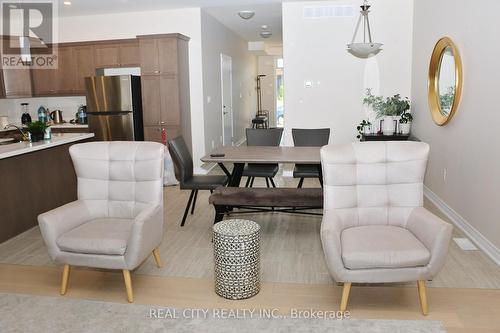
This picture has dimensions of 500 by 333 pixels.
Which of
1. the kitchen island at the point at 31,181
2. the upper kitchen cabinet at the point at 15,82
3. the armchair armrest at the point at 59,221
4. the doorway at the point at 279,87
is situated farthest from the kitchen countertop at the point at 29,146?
the doorway at the point at 279,87

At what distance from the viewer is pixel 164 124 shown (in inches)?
266

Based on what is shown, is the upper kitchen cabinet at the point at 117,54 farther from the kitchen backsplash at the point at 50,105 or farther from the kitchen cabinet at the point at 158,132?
the kitchen cabinet at the point at 158,132

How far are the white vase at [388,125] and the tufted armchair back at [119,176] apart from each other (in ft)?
12.1

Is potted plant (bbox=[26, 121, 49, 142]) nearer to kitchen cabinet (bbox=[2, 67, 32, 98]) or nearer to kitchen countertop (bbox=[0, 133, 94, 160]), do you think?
kitchen countertop (bbox=[0, 133, 94, 160])

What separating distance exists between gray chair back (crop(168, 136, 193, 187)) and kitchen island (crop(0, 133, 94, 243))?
1.30 meters

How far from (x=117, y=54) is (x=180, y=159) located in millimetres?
3350

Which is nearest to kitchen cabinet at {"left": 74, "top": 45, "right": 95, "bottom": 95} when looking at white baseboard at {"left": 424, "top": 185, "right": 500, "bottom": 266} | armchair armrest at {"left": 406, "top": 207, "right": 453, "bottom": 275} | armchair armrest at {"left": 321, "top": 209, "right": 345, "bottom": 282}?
white baseboard at {"left": 424, "top": 185, "right": 500, "bottom": 266}

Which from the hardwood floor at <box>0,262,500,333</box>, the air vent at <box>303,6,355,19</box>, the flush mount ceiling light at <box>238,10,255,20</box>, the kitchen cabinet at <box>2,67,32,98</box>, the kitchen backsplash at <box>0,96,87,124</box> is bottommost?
the hardwood floor at <box>0,262,500,333</box>

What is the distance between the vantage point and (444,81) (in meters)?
4.91

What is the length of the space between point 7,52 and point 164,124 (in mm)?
2854

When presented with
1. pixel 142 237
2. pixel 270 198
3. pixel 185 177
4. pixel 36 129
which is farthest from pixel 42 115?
pixel 142 237

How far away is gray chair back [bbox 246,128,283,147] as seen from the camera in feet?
19.2

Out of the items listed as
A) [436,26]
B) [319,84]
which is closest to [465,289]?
[436,26]

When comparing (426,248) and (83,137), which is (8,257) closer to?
(83,137)
